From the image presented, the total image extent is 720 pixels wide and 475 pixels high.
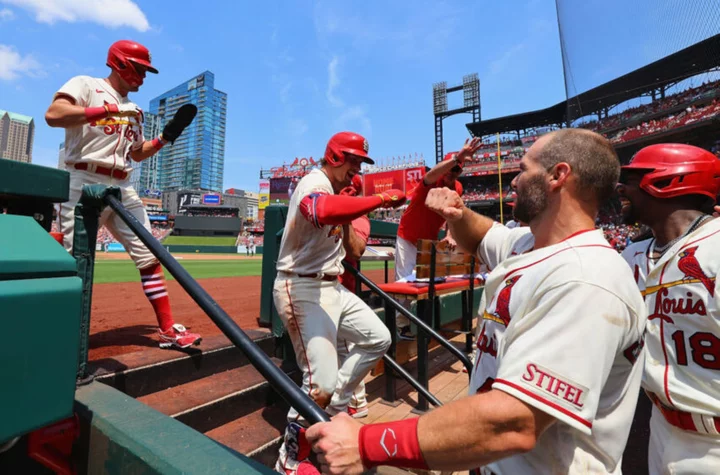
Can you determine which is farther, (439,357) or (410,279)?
(439,357)

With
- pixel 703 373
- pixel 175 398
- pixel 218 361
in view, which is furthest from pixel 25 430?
pixel 703 373

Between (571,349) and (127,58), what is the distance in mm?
3432

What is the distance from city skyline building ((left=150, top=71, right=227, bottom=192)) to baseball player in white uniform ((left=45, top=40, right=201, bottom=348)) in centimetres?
11295

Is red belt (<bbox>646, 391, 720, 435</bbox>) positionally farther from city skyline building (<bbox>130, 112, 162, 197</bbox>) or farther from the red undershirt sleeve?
city skyline building (<bbox>130, 112, 162, 197</bbox>)

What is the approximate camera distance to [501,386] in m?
0.95

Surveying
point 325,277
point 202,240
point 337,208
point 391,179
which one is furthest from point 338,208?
point 202,240

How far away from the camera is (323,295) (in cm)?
255

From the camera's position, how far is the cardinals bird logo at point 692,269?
1.73 metres

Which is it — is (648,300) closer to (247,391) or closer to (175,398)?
(247,391)

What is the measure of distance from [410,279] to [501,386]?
3.87m

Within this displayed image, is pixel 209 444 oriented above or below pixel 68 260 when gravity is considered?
below

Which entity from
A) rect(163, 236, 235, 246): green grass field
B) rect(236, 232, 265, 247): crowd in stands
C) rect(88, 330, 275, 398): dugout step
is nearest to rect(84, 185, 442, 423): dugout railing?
rect(88, 330, 275, 398): dugout step

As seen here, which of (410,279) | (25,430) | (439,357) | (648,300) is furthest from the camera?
(439,357)

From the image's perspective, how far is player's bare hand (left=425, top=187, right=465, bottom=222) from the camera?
2178 mm
